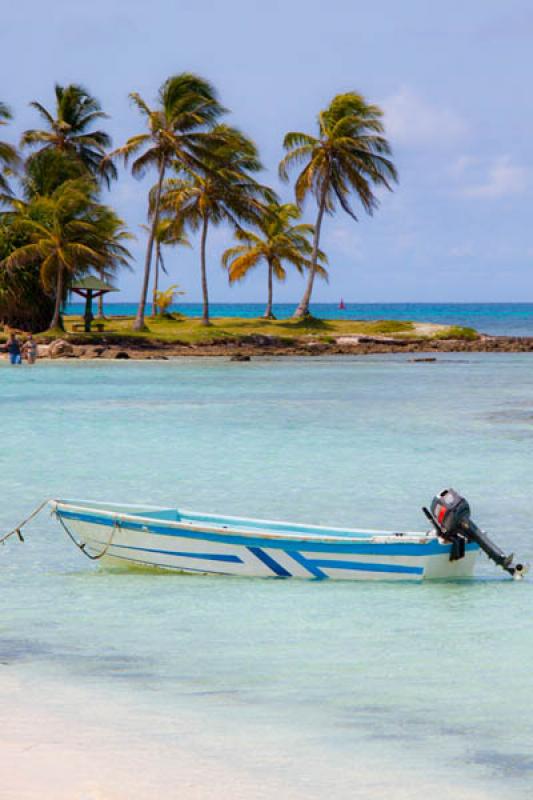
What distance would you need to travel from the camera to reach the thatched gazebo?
2566 inches

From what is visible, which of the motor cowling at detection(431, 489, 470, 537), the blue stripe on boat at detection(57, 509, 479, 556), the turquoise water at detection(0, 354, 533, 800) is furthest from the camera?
the blue stripe on boat at detection(57, 509, 479, 556)

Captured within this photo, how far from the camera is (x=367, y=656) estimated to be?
36.4ft

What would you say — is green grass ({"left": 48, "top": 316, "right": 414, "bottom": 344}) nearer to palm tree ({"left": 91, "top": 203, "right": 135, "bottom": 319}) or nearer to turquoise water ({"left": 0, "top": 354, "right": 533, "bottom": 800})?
palm tree ({"left": 91, "top": 203, "right": 135, "bottom": 319})

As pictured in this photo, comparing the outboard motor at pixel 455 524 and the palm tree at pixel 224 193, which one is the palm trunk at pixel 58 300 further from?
the outboard motor at pixel 455 524

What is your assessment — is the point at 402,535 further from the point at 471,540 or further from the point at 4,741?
the point at 4,741

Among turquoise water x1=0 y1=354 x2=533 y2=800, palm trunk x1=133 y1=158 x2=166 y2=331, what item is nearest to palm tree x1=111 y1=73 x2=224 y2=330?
palm trunk x1=133 y1=158 x2=166 y2=331

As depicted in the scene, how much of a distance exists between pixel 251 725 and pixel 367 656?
243cm

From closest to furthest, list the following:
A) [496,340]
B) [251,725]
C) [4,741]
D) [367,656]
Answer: [4,741], [251,725], [367,656], [496,340]

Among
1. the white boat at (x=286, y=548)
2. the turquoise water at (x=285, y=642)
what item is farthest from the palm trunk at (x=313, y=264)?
the white boat at (x=286, y=548)

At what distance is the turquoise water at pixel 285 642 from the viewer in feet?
27.0

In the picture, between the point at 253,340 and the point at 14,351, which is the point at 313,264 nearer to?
the point at 253,340

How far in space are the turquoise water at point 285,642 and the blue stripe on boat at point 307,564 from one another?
0.26 m

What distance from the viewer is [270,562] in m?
12.9

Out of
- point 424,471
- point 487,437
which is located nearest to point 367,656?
point 424,471
